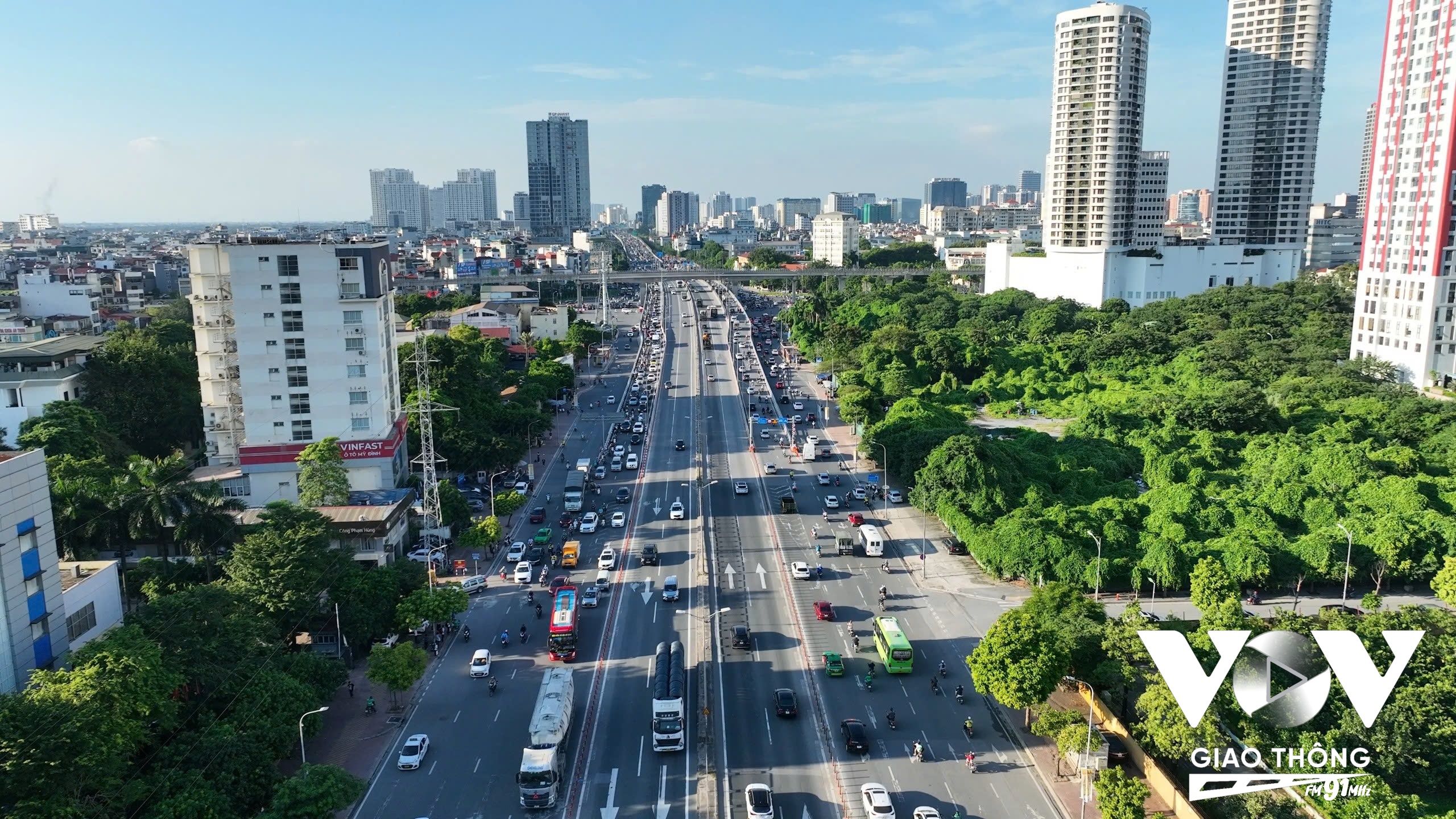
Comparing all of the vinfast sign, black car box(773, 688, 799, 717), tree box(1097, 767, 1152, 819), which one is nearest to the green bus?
black car box(773, 688, 799, 717)

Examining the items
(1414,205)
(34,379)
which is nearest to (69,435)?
(34,379)

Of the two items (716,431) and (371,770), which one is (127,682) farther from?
(716,431)

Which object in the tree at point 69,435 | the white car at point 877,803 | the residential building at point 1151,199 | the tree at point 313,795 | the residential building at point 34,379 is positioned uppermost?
the residential building at point 1151,199

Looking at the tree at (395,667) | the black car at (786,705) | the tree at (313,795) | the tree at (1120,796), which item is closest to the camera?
the tree at (313,795)

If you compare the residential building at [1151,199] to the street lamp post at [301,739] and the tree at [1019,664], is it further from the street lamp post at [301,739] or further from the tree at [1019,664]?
the street lamp post at [301,739]

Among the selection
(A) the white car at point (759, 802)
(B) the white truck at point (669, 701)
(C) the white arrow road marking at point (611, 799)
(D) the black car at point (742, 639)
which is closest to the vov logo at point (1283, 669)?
(A) the white car at point (759, 802)

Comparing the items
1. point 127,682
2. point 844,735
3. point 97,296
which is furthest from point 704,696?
point 97,296
